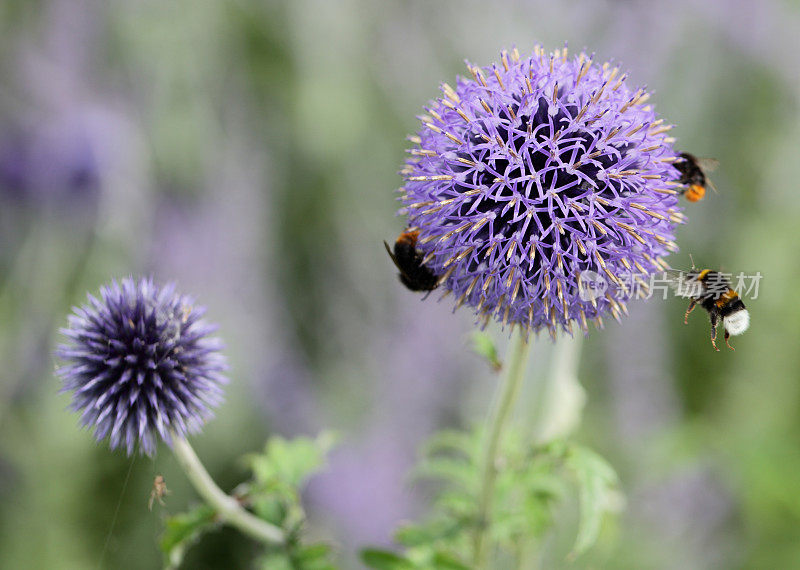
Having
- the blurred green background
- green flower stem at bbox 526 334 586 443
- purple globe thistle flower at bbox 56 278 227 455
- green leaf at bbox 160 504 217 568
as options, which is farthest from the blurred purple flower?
green flower stem at bbox 526 334 586 443

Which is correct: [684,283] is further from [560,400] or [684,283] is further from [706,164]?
[560,400]

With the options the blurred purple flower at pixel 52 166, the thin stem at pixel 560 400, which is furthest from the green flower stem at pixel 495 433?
the blurred purple flower at pixel 52 166

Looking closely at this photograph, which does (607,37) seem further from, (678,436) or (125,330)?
(125,330)

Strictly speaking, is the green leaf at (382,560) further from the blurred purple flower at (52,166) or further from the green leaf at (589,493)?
the blurred purple flower at (52,166)

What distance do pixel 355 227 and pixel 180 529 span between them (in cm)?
113

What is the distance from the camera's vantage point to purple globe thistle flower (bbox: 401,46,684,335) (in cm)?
62

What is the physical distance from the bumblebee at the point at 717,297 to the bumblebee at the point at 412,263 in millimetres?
268

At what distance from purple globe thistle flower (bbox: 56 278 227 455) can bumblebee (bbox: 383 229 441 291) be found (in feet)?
0.76

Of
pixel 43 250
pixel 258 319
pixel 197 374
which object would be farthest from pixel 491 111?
pixel 258 319

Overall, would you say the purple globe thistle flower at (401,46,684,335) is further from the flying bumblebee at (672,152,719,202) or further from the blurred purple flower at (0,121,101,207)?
the blurred purple flower at (0,121,101,207)

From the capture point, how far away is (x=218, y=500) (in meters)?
0.70

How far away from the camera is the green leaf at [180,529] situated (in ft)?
2.11

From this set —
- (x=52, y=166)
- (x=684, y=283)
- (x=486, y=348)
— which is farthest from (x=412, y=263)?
(x=52, y=166)

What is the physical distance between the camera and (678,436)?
1.41 m
